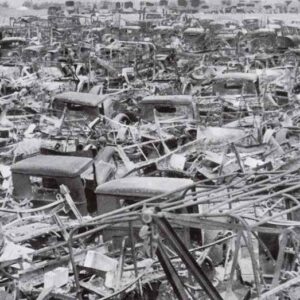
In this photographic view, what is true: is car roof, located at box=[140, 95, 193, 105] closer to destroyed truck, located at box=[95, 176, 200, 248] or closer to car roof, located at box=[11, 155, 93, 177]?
car roof, located at box=[11, 155, 93, 177]

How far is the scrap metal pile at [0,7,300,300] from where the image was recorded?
5.43 meters

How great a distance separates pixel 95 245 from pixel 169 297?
1.55 m

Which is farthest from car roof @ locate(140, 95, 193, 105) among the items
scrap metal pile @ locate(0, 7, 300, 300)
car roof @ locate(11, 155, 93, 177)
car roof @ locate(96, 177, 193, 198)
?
car roof @ locate(96, 177, 193, 198)

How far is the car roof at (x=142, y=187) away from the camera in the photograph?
725cm

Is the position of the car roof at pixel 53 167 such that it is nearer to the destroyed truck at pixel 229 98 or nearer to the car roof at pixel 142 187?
the car roof at pixel 142 187

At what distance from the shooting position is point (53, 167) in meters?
8.20

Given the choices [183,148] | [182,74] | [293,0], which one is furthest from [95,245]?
[293,0]

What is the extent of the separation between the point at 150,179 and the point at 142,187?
1.13ft

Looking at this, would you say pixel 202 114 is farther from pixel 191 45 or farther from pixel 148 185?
pixel 191 45

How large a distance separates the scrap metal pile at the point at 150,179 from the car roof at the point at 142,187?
19 mm

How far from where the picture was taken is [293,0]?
7531cm

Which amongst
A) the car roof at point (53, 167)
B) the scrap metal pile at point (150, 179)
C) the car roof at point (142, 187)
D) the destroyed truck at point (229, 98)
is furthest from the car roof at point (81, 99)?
the car roof at point (142, 187)

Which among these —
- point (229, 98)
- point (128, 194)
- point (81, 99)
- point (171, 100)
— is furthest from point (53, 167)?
point (229, 98)

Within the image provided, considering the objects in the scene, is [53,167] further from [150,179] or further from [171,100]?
[171,100]
